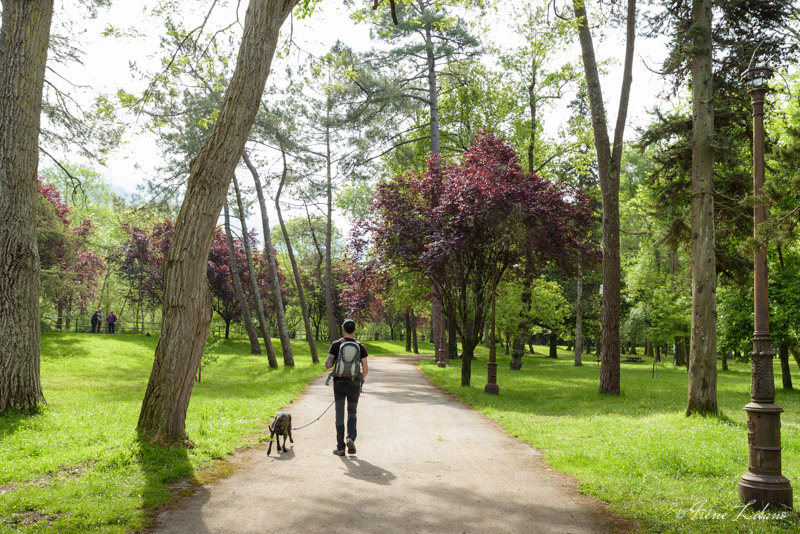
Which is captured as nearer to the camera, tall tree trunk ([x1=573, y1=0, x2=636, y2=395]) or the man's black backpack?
the man's black backpack

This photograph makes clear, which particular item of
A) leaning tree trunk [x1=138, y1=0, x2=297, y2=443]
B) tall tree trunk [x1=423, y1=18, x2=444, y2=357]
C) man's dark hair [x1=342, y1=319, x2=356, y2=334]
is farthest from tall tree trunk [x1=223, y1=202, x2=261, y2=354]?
man's dark hair [x1=342, y1=319, x2=356, y2=334]

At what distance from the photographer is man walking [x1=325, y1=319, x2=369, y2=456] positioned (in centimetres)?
766

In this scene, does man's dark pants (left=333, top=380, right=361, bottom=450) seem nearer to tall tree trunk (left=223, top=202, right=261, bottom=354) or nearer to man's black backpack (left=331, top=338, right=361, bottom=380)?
man's black backpack (left=331, top=338, right=361, bottom=380)

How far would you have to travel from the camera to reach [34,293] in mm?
9633

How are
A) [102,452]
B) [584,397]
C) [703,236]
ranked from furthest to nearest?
[584,397] → [703,236] → [102,452]

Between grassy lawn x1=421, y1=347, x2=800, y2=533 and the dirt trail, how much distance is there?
41 cm

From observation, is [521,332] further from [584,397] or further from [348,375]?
[348,375]

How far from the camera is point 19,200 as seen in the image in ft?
31.1

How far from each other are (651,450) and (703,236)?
216 inches

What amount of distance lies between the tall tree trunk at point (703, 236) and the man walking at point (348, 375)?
7.38m

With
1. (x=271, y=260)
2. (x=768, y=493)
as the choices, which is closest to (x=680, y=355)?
(x=271, y=260)

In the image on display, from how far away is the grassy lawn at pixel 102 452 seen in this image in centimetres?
480

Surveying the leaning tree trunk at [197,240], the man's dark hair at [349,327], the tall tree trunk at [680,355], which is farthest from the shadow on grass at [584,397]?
the tall tree trunk at [680,355]

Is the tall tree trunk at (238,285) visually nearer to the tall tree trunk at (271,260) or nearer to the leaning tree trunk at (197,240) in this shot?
the tall tree trunk at (271,260)
